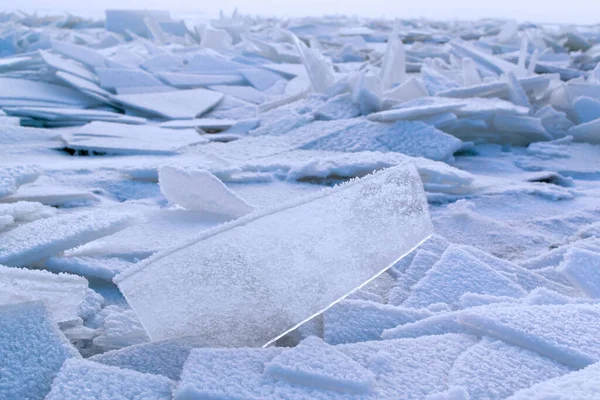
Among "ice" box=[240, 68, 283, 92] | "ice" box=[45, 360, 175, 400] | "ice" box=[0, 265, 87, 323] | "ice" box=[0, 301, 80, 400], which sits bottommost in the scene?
"ice" box=[240, 68, 283, 92]

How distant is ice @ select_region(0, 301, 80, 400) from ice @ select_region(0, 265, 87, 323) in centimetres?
7

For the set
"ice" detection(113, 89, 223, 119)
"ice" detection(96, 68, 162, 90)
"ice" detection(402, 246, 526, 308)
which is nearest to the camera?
"ice" detection(402, 246, 526, 308)

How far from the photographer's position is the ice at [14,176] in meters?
1.60

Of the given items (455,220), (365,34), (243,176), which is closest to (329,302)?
(455,220)

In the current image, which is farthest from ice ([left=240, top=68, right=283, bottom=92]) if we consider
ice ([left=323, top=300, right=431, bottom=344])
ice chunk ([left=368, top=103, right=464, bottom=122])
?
ice ([left=323, top=300, right=431, bottom=344])

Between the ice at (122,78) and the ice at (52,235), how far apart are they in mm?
2876

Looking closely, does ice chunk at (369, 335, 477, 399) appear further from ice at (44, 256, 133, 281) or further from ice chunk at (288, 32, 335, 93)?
ice chunk at (288, 32, 335, 93)

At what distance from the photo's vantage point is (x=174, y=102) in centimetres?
399

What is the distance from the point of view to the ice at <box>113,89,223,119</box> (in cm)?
375

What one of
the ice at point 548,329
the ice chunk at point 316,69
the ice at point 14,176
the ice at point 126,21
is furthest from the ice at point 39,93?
the ice at point 126,21

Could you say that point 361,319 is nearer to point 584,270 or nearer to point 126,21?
point 584,270

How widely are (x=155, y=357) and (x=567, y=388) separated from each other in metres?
0.63

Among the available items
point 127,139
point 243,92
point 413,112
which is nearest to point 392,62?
point 413,112

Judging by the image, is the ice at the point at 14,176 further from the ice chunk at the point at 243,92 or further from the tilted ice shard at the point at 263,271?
the ice chunk at the point at 243,92
